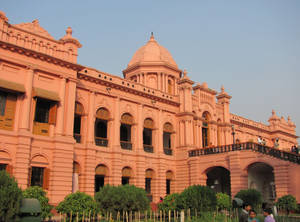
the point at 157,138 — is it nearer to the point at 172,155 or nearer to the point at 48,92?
the point at 172,155

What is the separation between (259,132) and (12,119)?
116ft

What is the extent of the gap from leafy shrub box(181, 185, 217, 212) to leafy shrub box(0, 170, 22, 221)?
7.76 meters

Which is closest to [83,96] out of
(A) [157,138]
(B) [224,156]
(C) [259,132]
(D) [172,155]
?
(A) [157,138]

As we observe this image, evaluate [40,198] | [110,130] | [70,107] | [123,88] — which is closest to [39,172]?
[70,107]

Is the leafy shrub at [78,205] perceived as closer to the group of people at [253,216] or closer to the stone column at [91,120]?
the group of people at [253,216]

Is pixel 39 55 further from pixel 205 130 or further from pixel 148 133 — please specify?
pixel 205 130

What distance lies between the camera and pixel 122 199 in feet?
45.8

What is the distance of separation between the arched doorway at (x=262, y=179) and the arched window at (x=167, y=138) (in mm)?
→ 7969

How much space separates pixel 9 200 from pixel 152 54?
107 ft

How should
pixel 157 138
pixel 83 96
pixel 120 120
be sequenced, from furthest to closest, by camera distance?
pixel 157 138
pixel 120 120
pixel 83 96

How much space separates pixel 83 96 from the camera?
24812 mm

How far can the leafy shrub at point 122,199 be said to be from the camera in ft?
45.6

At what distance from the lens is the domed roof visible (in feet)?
133

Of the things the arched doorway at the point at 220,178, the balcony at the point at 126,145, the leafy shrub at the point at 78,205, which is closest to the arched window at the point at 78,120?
the balcony at the point at 126,145
